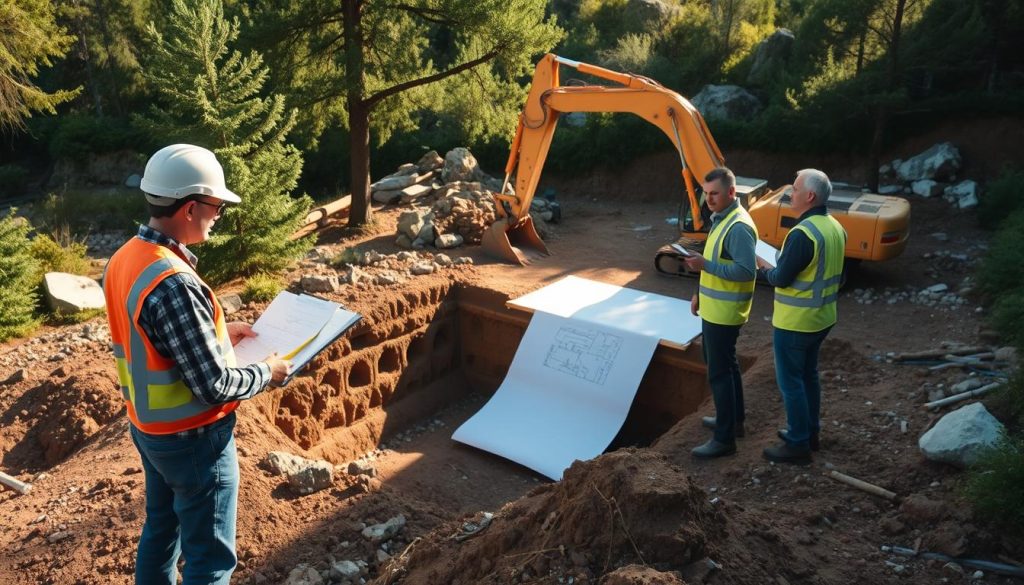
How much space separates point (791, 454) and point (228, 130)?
749cm

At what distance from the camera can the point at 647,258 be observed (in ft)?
40.0

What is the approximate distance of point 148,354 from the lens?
311 cm

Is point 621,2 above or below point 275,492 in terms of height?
above

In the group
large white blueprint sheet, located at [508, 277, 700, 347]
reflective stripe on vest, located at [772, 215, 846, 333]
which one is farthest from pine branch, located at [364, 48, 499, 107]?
reflective stripe on vest, located at [772, 215, 846, 333]

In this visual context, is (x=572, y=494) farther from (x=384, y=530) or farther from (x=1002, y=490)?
(x=1002, y=490)

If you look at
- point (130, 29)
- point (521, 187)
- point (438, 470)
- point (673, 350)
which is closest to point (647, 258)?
point (521, 187)

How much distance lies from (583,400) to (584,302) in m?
1.47

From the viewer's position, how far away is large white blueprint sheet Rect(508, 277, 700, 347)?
8.75m

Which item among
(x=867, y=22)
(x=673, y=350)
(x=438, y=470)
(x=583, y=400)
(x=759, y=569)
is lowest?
(x=438, y=470)

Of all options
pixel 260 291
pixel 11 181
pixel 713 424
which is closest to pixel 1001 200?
pixel 713 424

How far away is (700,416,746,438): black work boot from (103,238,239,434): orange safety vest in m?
4.17

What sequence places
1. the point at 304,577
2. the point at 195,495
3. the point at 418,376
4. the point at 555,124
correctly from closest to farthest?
the point at 195,495, the point at 304,577, the point at 418,376, the point at 555,124

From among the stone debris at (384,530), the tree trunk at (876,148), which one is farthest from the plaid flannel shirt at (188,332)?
the tree trunk at (876,148)

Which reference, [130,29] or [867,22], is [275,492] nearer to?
[867,22]
